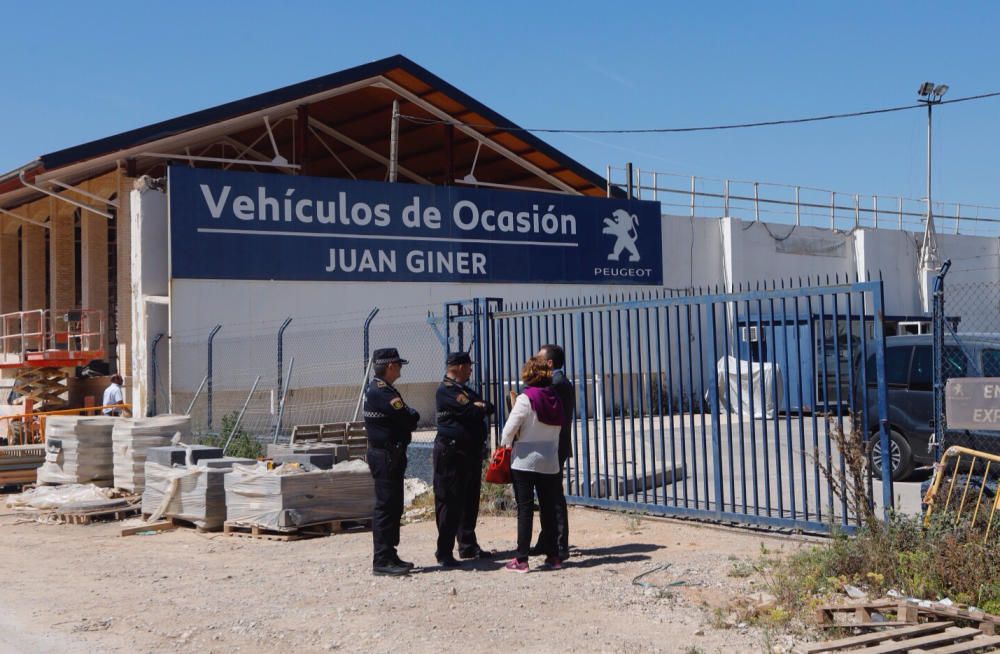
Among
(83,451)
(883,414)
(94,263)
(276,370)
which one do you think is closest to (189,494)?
(83,451)

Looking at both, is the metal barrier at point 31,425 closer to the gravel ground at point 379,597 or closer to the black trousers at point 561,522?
the gravel ground at point 379,597

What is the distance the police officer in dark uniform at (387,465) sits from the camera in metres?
8.24

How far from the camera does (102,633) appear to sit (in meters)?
7.10

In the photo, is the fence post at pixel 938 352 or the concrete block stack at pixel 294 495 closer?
the fence post at pixel 938 352

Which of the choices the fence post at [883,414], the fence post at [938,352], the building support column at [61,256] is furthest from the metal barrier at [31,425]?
the fence post at [938,352]

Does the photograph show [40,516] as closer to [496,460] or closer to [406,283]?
[496,460]

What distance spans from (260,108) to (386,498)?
1586cm

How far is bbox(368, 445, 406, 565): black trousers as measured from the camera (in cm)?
824

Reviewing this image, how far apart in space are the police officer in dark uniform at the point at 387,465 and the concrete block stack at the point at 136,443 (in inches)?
239

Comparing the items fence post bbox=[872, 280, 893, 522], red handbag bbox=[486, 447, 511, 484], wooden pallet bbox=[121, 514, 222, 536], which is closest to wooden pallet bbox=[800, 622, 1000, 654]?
fence post bbox=[872, 280, 893, 522]

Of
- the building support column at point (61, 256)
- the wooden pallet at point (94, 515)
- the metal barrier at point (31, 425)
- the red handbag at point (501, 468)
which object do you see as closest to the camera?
the red handbag at point (501, 468)

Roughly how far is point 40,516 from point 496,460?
7.70m

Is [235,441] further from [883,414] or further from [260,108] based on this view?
[883,414]

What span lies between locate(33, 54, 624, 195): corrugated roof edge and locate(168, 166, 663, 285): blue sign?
1904mm
